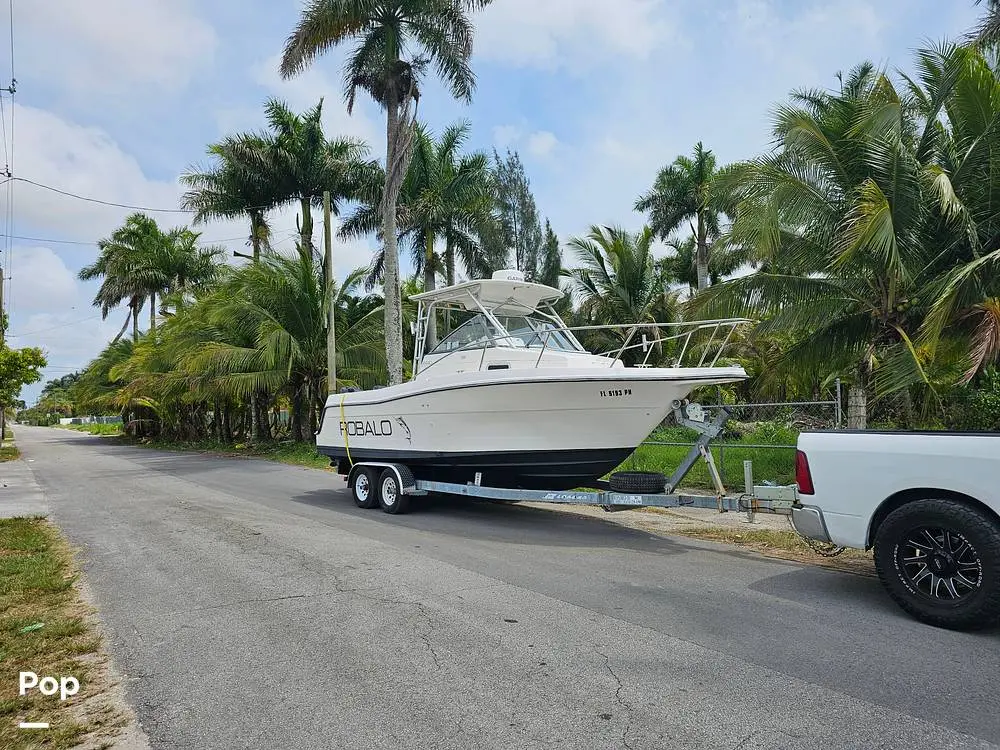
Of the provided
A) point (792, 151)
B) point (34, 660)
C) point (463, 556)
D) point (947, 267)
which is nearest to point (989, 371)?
point (947, 267)

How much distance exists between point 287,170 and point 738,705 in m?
25.9

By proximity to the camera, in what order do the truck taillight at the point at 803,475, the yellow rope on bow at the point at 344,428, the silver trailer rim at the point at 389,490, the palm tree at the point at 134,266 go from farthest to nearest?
1. the palm tree at the point at 134,266
2. the yellow rope on bow at the point at 344,428
3. the silver trailer rim at the point at 389,490
4. the truck taillight at the point at 803,475

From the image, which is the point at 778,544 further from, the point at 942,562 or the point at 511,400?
the point at 511,400

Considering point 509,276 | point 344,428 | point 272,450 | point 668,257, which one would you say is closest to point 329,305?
point 272,450

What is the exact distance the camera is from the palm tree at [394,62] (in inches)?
689

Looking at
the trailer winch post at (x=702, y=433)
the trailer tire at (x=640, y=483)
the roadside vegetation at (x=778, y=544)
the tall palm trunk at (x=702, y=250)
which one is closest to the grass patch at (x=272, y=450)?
the trailer tire at (x=640, y=483)

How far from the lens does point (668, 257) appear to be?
126 ft

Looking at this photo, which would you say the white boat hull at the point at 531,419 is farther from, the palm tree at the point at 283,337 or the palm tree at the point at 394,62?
the palm tree at the point at 283,337

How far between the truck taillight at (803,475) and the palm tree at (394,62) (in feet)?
42.7

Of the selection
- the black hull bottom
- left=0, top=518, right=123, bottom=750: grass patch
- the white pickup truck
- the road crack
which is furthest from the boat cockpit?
left=0, top=518, right=123, bottom=750: grass patch

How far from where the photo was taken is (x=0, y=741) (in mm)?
3086

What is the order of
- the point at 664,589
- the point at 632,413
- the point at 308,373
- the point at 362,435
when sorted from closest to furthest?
the point at 664,589 → the point at 632,413 → the point at 362,435 → the point at 308,373

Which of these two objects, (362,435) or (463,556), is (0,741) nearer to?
(463,556)

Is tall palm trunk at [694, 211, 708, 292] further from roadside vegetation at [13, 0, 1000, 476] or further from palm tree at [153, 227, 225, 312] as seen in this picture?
palm tree at [153, 227, 225, 312]
